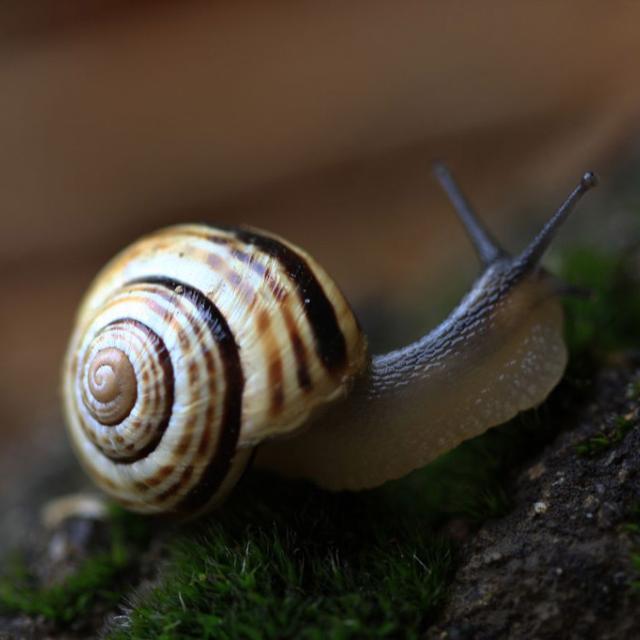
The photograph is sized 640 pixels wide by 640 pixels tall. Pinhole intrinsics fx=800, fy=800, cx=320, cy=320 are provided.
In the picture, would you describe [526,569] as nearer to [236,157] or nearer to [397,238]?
[397,238]

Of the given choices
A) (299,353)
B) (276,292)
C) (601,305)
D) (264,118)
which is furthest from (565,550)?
(264,118)

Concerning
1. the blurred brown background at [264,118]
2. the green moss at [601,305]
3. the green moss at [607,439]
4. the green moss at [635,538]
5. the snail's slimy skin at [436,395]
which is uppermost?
the blurred brown background at [264,118]

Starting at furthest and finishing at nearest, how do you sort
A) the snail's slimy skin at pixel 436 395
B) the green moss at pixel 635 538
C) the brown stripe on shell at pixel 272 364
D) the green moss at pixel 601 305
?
the green moss at pixel 601 305, the snail's slimy skin at pixel 436 395, the brown stripe on shell at pixel 272 364, the green moss at pixel 635 538

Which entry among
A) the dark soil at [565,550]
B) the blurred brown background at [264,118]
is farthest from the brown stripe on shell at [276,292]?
the blurred brown background at [264,118]

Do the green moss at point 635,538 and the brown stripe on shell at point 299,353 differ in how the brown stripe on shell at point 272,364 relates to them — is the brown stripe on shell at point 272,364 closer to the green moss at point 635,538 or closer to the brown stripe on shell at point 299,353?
the brown stripe on shell at point 299,353

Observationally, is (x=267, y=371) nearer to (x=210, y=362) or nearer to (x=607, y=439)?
(x=210, y=362)

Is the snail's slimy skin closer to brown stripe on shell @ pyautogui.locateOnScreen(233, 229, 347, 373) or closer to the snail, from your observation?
the snail

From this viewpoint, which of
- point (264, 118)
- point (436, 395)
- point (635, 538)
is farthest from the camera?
point (264, 118)

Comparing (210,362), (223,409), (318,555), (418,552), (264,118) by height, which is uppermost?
(264,118)
